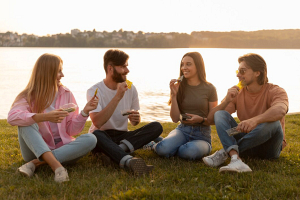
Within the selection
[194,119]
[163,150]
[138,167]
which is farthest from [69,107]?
[194,119]

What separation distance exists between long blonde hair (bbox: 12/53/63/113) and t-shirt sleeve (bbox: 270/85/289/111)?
3.07 meters

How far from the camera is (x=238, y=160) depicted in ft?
15.7

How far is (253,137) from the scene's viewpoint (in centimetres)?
498

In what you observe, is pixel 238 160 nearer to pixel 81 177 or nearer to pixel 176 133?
pixel 176 133

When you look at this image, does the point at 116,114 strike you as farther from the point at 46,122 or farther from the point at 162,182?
Answer: the point at 162,182

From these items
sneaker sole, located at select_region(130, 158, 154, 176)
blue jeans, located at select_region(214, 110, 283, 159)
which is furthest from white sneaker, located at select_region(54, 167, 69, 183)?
blue jeans, located at select_region(214, 110, 283, 159)

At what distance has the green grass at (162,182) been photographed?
3.97 m

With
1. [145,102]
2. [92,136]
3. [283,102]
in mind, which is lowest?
[145,102]

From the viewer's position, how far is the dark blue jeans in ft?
16.4

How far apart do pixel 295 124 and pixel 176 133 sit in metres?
5.22

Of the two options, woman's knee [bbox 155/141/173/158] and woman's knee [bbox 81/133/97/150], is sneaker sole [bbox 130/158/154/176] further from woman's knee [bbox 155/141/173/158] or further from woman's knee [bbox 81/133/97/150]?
woman's knee [bbox 155/141/173/158]

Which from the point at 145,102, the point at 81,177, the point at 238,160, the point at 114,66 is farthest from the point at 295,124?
the point at 145,102

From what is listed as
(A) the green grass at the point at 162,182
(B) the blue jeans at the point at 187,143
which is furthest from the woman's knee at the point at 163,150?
(A) the green grass at the point at 162,182

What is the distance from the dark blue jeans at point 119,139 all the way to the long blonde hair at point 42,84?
90 centimetres
